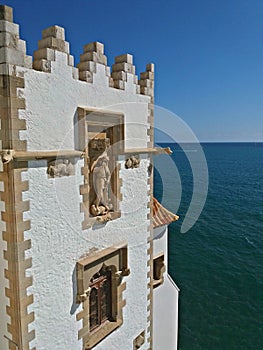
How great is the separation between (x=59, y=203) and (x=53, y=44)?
435cm

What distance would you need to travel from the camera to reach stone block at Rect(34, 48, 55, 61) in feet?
26.5

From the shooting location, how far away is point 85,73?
920 cm

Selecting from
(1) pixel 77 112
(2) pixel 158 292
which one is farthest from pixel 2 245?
(2) pixel 158 292

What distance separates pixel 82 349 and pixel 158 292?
17.9 feet

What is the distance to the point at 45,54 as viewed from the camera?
8.07 meters

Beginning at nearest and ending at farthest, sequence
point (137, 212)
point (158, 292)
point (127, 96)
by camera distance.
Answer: point (127, 96) < point (137, 212) < point (158, 292)

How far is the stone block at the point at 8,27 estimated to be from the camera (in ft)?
23.4

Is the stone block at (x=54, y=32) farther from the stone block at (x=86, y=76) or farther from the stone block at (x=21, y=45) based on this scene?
the stone block at (x=86, y=76)

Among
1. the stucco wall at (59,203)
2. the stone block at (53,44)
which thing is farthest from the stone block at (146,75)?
the stone block at (53,44)

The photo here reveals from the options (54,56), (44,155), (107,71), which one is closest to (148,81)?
(107,71)

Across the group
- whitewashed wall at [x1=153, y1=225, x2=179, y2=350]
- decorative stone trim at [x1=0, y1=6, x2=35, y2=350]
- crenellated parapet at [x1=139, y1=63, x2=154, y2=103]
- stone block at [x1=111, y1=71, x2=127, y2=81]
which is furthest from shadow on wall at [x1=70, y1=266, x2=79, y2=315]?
crenellated parapet at [x1=139, y1=63, x2=154, y2=103]

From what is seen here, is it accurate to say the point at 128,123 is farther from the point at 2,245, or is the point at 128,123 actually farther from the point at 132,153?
the point at 2,245

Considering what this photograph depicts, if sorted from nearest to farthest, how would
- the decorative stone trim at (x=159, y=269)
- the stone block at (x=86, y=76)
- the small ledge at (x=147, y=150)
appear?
the stone block at (x=86, y=76) < the small ledge at (x=147, y=150) < the decorative stone trim at (x=159, y=269)

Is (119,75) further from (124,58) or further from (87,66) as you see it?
(87,66)
